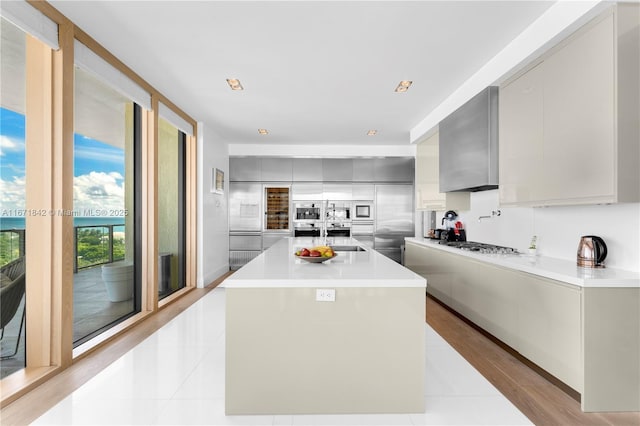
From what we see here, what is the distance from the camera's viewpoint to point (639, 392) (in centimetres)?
203

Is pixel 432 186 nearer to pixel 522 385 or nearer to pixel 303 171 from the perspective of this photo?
pixel 303 171

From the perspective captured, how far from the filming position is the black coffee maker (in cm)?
481

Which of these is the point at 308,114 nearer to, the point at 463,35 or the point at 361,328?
the point at 463,35

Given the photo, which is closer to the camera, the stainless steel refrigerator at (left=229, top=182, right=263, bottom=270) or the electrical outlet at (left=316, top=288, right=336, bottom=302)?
the electrical outlet at (left=316, top=288, right=336, bottom=302)

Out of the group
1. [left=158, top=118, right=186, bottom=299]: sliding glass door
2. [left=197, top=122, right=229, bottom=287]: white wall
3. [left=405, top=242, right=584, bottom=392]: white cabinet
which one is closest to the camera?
[left=405, top=242, right=584, bottom=392]: white cabinet

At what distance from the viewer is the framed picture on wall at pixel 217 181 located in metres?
5.78

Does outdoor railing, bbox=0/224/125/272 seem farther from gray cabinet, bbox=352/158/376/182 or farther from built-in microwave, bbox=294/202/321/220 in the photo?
gray cabinet, bbox=352/158/376/182

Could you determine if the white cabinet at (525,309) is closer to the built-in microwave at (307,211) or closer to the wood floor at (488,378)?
the wood floor at (488,378)

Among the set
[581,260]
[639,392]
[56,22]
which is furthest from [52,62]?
[639,392]

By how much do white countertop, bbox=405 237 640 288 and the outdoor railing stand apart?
3.50m

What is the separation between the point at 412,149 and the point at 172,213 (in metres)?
4.66

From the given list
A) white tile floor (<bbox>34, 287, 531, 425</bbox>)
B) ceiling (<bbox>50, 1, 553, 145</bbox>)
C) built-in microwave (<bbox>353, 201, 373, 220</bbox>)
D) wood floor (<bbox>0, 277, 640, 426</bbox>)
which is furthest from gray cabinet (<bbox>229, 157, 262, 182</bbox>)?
white tile floor (<bbox>34, 287, 531, 425</bbox>)

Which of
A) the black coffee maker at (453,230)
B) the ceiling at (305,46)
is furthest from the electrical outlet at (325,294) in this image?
the black coffee maker at (453,230)

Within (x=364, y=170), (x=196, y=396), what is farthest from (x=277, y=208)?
(x=196, y=396)
